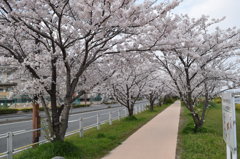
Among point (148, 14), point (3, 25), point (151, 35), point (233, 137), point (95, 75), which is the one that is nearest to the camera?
point (233, 137)

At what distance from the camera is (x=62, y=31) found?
25.3 feet

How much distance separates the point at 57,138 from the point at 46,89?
1443mm

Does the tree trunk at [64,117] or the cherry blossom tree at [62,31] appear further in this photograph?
the tree trunk at [64,117]

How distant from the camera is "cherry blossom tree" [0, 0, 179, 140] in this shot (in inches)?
252

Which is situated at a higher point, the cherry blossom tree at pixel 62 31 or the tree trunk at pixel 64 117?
the cherry blossom tree at pixel 62 31

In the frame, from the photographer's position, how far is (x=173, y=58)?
39.1ft

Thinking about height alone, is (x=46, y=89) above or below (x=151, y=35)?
below

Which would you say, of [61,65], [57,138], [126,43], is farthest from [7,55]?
[126,43]

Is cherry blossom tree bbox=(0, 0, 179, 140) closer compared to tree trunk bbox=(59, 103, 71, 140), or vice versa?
cherry blossom tree bbox=(0, 0, 179, 140)

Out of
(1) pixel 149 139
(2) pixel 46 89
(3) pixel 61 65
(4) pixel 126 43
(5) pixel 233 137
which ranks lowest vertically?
(1) pixel 149 139

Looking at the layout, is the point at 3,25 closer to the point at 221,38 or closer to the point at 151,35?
the point at 151,35

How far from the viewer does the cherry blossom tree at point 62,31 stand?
6402mm

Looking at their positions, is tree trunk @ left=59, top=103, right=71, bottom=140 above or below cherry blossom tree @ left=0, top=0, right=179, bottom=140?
below

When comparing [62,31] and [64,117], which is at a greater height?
[62,31]
